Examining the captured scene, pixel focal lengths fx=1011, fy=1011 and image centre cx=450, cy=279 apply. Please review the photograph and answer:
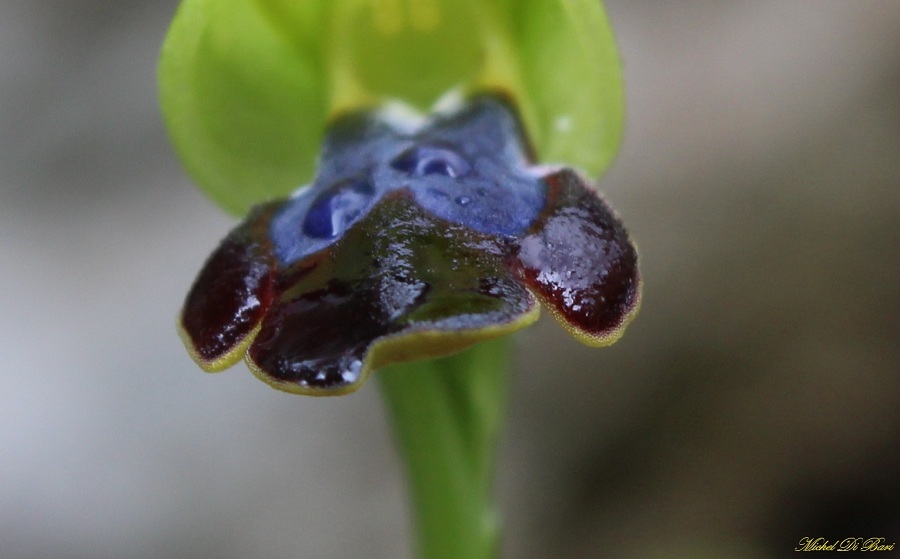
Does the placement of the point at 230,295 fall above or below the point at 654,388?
above

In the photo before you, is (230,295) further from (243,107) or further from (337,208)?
(243,107)

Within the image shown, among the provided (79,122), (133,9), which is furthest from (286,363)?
(133,9)
